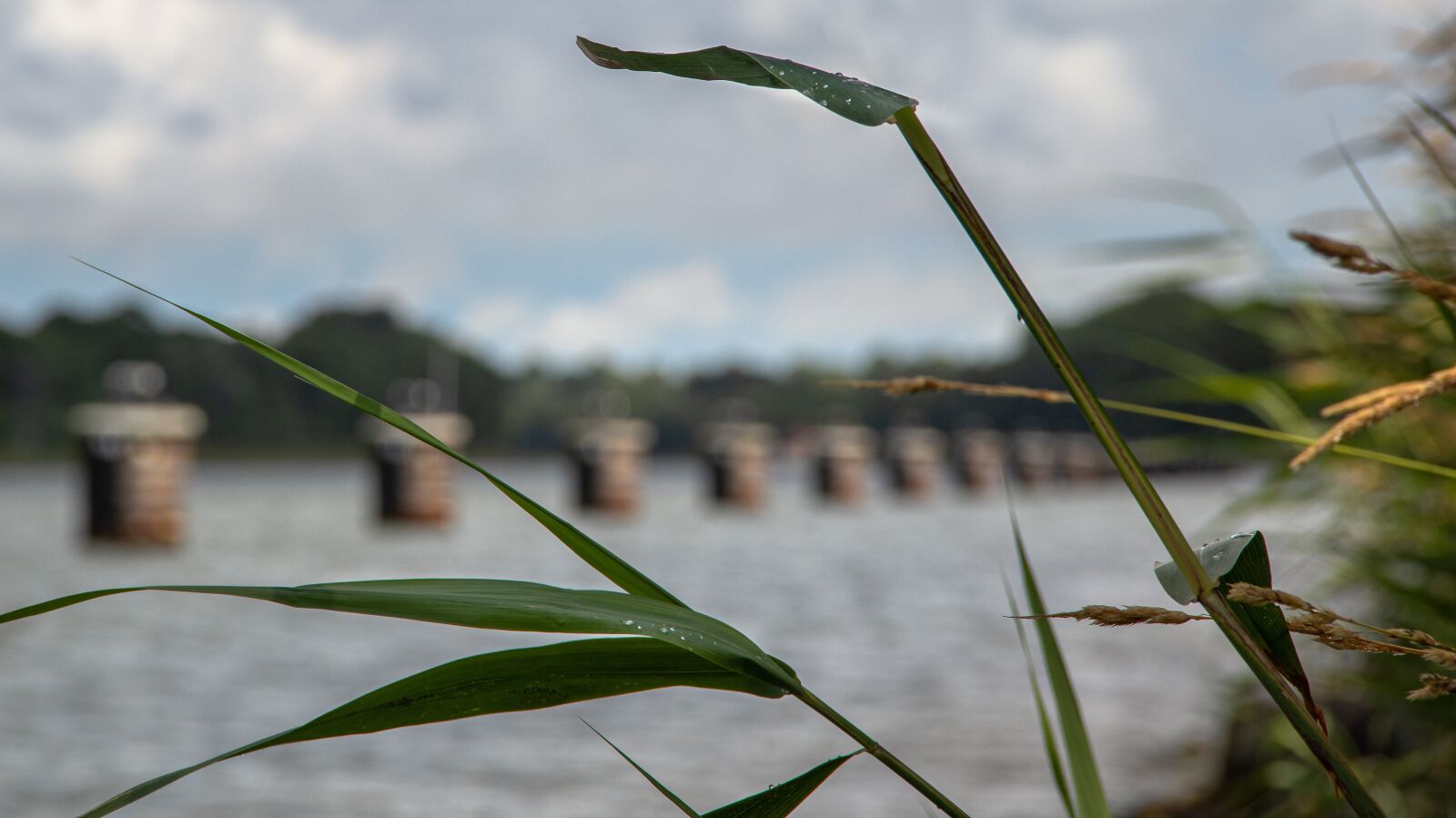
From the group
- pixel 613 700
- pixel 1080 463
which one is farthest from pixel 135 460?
pixel 1080 463

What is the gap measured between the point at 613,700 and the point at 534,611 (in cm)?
603

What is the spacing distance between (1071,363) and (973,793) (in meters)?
4.27

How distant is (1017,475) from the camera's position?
5369 cm

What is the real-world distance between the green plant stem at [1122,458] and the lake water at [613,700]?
0.51 metres

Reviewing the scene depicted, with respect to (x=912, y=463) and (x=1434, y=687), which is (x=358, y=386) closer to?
(x=912, y=463)

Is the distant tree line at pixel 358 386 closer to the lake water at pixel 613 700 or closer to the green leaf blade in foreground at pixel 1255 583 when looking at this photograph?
the lake water at pixel 613 700

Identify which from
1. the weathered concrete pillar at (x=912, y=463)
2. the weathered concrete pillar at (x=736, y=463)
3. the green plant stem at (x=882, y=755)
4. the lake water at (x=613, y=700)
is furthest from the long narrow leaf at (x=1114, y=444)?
the weathered concrete pillar at (x=912, y=463)

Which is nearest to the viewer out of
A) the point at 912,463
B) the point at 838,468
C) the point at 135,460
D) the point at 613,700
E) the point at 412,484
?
the point at 613,700

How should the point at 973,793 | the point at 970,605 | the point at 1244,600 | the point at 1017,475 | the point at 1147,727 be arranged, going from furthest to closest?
the point at 1017,475, the point at 970,605, the point at 1147,727, the point at 973,793, the point at 1244,600

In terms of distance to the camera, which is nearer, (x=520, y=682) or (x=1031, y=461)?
(x=520, y=682)

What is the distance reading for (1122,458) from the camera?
1.81 ft

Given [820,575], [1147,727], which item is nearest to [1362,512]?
[1147,727]

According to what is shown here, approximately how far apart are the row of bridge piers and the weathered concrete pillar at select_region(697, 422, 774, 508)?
0.02m

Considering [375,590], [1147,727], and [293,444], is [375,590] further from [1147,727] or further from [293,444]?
[293,444]
